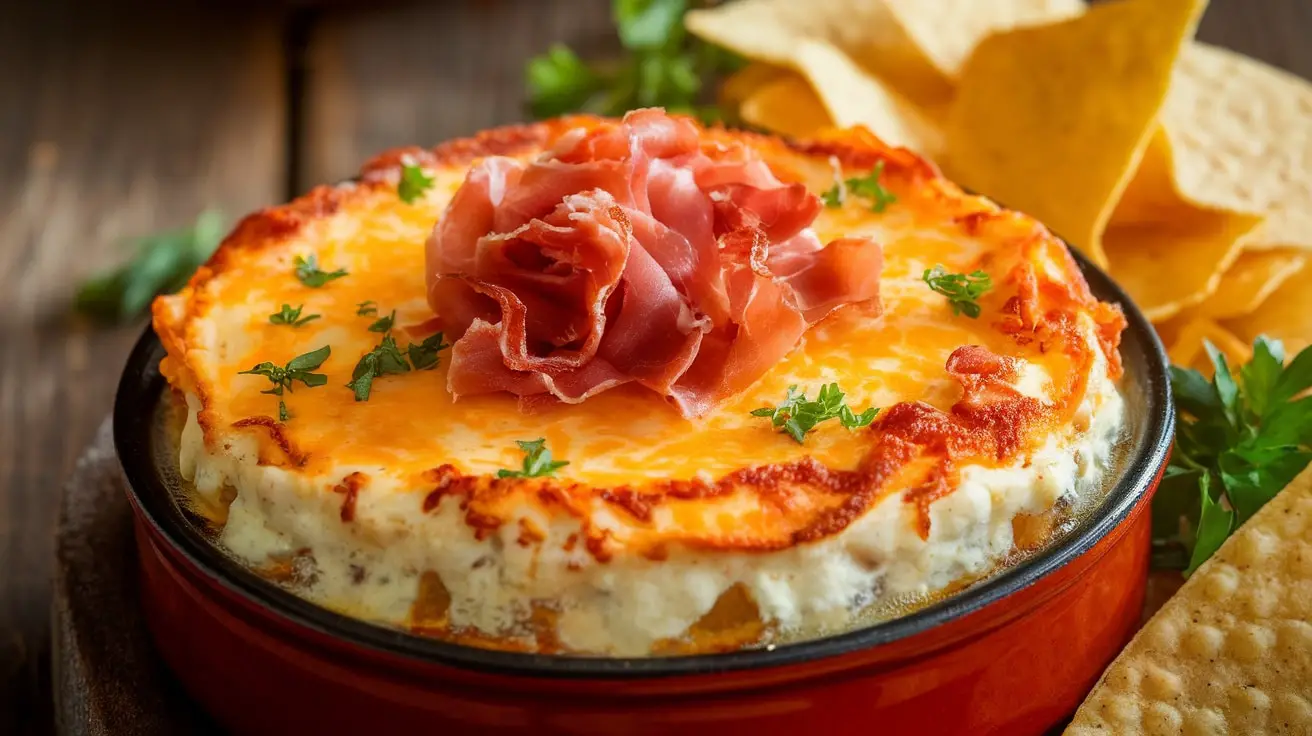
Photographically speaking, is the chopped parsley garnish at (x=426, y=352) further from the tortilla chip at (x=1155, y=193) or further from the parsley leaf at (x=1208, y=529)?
the tortilla chip at (x=1155, y=193)

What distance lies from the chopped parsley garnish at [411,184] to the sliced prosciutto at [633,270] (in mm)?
464

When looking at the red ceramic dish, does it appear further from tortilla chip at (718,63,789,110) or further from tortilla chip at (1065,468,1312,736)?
tortilla chip at (718,63,789,110)

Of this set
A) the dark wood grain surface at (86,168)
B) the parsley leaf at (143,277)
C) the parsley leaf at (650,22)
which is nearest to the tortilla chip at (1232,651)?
the dark wood grain surface at (86,168)

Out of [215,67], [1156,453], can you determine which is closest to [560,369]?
[1156,453]

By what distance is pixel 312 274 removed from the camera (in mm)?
2920

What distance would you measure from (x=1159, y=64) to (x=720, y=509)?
2.25 meters

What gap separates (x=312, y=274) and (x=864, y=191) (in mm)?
1220

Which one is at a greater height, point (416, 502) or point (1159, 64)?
point (1159, 64)

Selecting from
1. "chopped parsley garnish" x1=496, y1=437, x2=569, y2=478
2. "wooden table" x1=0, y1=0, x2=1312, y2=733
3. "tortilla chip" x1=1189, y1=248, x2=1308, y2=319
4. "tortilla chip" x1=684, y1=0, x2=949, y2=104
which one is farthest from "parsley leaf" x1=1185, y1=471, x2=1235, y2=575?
"wooden table" x1=0, y1=0, x2=1312, y2=733

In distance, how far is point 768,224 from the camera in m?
2.75

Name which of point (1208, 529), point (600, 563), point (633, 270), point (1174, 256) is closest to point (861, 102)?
point (1174, 256)

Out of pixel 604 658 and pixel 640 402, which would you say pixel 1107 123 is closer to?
pixel 640 402

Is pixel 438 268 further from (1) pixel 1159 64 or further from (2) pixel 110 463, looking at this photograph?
(1) pixel 1159 64

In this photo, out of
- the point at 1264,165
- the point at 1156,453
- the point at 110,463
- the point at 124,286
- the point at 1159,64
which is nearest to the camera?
the point at 1156,453
